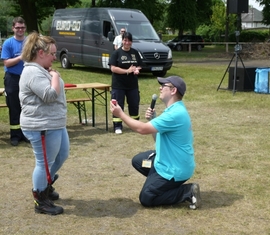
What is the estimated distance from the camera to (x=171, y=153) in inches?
187

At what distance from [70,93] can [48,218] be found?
862 cm

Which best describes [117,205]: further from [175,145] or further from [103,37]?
[103,37]

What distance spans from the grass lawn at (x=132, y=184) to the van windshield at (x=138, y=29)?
8.06 meters

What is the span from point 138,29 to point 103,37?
4.29 ft

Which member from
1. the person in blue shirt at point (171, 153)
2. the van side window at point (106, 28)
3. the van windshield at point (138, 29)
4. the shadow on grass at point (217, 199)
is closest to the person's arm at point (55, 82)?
the person in blue shirt at point (171, 153)

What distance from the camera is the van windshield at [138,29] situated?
17.4 meters

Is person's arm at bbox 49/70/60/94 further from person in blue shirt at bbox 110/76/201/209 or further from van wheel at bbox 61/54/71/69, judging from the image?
van wheel at bbox 61/54/71/69

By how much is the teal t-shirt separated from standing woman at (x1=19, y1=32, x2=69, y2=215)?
88cm

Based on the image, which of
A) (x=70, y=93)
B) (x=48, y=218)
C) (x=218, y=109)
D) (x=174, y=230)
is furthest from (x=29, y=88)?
(x=70, y=93)

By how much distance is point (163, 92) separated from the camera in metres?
4.68

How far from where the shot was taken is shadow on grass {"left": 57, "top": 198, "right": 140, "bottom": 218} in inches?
185

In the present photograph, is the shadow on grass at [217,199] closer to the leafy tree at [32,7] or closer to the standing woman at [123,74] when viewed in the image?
the standing woman at [123,74]

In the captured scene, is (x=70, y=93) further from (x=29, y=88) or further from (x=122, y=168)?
(x=29, y=88)

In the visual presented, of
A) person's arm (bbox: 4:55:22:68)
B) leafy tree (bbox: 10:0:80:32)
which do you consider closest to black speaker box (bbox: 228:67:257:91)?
person's arm (bbox: 4:55:22:68)
